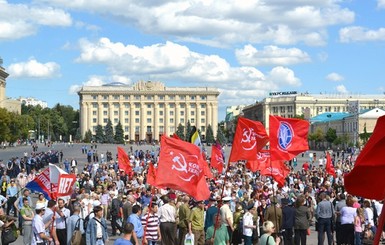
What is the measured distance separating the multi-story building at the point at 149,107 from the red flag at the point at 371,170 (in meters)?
171

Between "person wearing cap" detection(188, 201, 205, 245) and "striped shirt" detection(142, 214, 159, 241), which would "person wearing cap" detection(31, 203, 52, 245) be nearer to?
"striped shirt" detection(142, 214, 159, 241)

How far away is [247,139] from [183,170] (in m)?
2.52

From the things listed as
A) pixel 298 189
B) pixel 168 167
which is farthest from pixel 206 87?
pixel 168 167

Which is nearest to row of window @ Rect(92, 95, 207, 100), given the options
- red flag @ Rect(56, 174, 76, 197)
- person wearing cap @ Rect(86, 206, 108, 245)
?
red flag @ Rect(56, 174, 76, 197)

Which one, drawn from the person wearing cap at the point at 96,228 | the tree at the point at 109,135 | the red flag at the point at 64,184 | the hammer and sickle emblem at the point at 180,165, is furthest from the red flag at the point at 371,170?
the tree at the point at 109,135

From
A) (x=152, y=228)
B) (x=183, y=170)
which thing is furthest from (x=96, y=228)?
(x=152, y=228)

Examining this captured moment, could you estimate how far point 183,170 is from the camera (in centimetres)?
1263

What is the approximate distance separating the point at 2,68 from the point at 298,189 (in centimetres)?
11495

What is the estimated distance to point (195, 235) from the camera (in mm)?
14070

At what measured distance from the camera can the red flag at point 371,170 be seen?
436 cm

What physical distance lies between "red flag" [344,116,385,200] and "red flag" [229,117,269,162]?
966cm

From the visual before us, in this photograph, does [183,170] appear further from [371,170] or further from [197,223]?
[371,170]

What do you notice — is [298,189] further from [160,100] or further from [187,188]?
[160,100]

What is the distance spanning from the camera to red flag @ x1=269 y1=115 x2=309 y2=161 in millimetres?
15133
